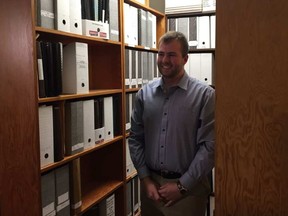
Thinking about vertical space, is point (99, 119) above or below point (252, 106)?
below

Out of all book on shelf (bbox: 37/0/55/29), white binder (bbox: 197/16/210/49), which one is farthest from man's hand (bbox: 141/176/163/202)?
white binder (bbox: 197/16/210/49)

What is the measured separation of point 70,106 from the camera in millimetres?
1950

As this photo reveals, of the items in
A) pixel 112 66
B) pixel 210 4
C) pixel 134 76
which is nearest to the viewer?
pixel 112 66

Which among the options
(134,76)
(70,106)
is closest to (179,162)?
(70,106)

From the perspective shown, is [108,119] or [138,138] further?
[108,119]

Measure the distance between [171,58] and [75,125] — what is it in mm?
694

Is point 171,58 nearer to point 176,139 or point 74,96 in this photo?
point 176,139

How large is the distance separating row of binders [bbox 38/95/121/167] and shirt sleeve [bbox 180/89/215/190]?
681 mm

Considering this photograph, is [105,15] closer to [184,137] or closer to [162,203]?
[184,137]

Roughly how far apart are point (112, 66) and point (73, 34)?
641 mm

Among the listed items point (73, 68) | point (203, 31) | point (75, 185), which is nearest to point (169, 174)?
point (75, 185)

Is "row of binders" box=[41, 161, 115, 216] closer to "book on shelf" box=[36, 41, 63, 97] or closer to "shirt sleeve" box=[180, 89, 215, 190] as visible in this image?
"book on shelf" box=[36, 41, 63, 97]

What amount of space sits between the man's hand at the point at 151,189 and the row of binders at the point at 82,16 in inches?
38.1

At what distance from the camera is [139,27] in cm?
287
